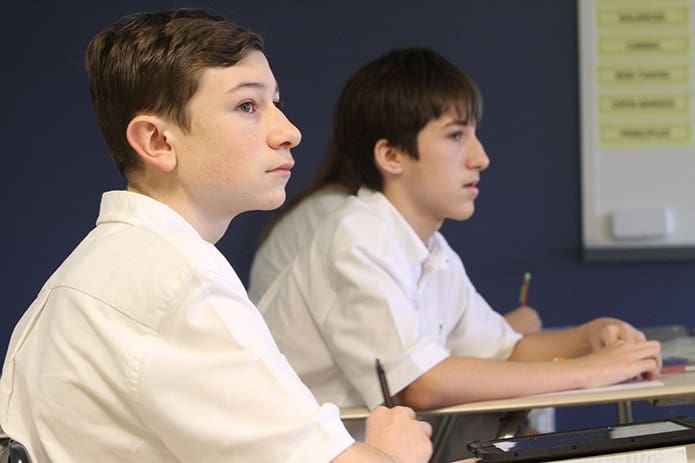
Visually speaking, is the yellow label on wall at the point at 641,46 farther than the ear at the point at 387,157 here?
Yes

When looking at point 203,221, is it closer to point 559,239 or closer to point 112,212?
point 112,212

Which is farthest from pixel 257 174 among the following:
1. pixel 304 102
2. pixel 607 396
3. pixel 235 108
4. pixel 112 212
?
pixel 304 102

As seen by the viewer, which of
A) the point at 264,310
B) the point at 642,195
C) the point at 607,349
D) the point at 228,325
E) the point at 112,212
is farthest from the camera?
the point at 642,195

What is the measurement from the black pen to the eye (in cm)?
72

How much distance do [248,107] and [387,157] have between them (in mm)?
910

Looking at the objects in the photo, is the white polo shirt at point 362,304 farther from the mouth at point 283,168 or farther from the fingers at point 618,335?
the mouth at point 283,168

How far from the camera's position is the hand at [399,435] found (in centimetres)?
145

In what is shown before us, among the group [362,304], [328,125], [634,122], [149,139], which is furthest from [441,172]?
[634,122]

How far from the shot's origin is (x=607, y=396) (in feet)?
6.12

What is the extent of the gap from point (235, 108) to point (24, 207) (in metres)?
2.39

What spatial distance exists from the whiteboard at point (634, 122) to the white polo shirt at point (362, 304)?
135cm

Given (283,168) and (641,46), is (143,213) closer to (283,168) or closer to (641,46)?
(283,168)

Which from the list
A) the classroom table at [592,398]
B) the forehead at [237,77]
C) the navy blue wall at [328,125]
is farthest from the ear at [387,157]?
the navy blue wall at [328,125]

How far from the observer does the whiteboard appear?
3.65 meters
